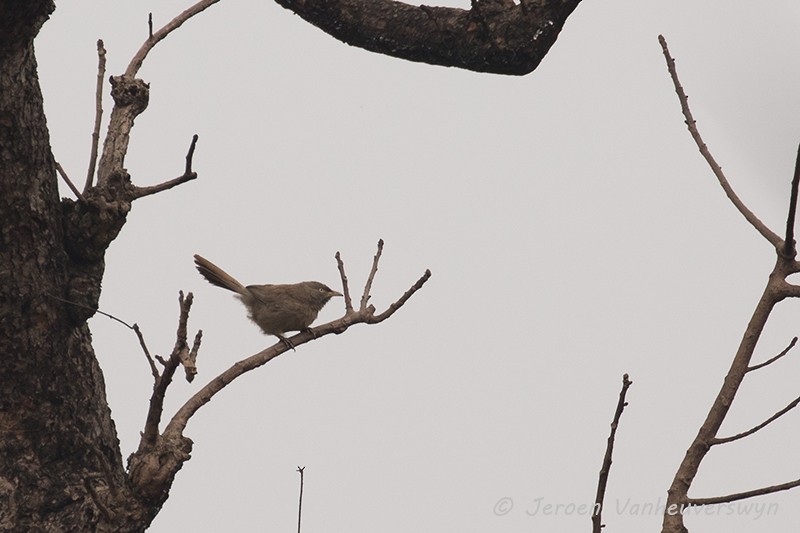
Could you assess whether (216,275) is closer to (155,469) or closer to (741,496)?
(155,469)

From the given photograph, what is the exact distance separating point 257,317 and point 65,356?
3572mm

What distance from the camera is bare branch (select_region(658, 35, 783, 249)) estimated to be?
223cm

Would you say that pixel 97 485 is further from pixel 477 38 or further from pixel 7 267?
pixel 477 38

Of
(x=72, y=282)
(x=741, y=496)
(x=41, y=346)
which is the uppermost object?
(x=72, y=282)

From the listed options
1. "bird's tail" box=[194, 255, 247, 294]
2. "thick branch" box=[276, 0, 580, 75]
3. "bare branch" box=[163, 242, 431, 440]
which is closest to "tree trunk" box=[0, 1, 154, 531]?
"bare branch" box=[163, 242, 431, 440]

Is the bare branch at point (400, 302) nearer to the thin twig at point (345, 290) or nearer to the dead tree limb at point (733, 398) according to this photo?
the thin twig at point (345, 290)

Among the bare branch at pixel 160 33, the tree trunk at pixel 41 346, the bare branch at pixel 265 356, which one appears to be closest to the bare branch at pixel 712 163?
the bare branch at pixel 265 356

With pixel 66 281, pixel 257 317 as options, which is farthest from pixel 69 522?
pixel 257 317

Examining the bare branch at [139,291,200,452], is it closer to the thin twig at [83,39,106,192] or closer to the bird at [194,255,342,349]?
the thin twig at [83,39,106,192]

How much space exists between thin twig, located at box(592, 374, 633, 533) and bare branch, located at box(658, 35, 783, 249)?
47cm

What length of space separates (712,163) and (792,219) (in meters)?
0.39

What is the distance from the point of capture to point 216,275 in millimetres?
6156

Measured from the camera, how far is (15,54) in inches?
106

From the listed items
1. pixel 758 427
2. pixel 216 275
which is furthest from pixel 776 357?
pixel 216 275
